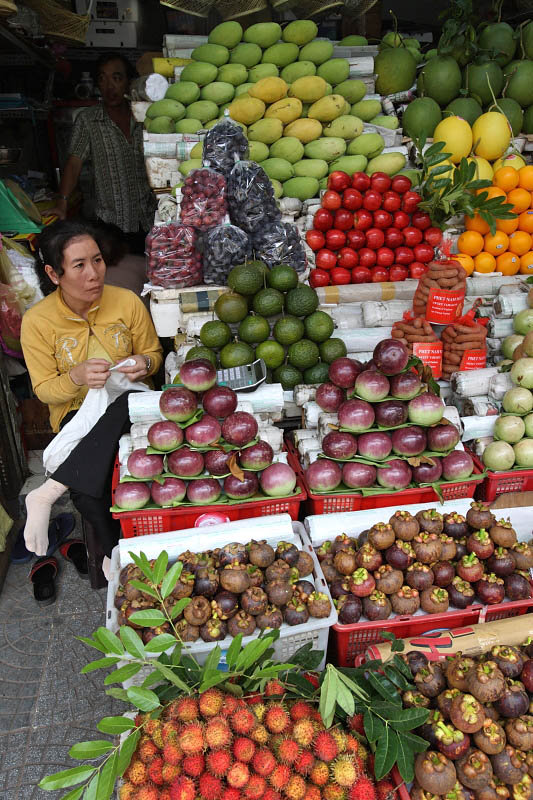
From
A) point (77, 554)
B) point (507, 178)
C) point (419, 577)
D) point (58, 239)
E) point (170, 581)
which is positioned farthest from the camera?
point (507, 178)

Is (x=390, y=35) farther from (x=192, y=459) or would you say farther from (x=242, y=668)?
(x=242, y=668)

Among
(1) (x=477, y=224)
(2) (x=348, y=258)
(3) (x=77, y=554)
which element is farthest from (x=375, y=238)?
(3) (x=77, y=554)

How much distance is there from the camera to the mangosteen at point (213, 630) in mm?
1691

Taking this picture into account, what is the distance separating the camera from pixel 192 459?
2158mm

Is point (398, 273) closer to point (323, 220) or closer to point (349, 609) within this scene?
point (323, 220)

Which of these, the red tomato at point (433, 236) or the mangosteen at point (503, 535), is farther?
the red tomato at point (433, 236)

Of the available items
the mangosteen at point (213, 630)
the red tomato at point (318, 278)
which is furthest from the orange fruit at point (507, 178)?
the mangosteen at point (213, 630)

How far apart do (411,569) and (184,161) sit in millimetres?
3060

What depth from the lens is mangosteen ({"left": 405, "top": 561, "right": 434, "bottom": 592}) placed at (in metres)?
1.92

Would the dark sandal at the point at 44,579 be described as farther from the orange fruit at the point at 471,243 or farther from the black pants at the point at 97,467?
the orange fruit at the point at 471,243

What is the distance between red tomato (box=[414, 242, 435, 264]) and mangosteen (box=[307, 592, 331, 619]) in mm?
2479

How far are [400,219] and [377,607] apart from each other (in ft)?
8.40

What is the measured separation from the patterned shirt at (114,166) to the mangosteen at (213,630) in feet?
12.9

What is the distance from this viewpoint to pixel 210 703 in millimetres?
1356
